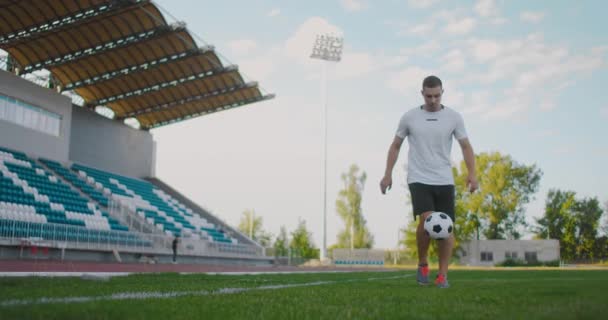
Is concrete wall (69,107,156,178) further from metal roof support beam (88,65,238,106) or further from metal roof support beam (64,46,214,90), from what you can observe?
metal roof support beam (64,46,214,90)

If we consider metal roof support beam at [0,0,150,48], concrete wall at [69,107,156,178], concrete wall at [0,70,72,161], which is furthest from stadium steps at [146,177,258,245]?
metal roof support beam at [0,0,150,48]

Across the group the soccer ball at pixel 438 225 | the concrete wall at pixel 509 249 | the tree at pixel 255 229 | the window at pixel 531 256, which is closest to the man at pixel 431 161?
the soccer ball at pixel 438 225

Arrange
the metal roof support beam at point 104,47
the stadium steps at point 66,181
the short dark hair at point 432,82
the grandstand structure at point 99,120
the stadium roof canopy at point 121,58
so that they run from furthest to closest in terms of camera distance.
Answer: the stadium steps at point 66,181 < the metal roof support beam at point 104,47 < the stadium roof canopy at point 121,58 < the grandstand structure at point 99,120 < the short dark hair at point 432,82

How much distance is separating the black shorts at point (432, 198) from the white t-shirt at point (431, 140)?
57 mm

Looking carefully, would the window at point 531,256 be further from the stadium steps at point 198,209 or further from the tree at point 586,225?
the stadium steps at point 198,209

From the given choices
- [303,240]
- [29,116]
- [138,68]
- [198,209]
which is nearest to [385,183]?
[138,68]

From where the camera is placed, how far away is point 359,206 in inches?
2288

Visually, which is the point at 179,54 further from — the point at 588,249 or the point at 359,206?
the point at 588,249

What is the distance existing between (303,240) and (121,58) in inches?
1518

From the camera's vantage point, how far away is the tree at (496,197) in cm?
5703

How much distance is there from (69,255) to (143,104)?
14.9 metres

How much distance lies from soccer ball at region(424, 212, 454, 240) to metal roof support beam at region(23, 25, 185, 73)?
779 inches

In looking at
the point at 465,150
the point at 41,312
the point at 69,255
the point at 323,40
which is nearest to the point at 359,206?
the point at 323,40

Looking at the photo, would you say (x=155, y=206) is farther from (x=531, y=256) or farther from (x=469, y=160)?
(x=531, y=256)
